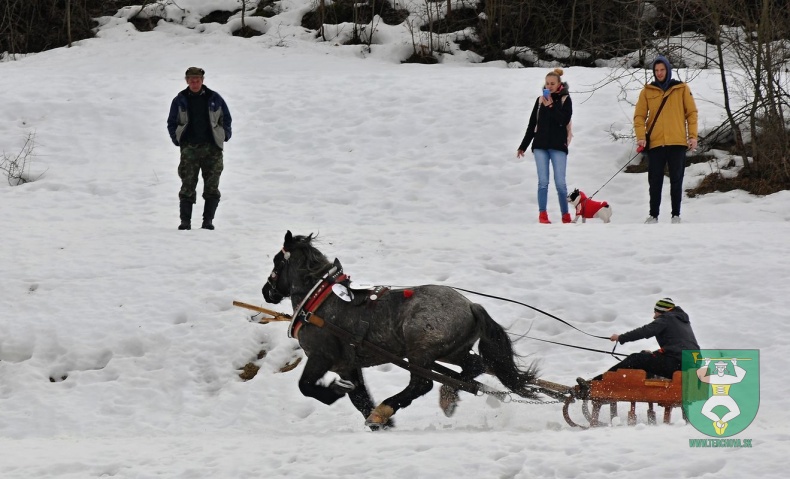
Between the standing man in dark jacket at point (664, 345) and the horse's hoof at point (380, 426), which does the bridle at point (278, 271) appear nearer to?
the horse's hoof at point (380, 426)

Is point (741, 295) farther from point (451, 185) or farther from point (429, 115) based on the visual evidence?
point (429, 115)

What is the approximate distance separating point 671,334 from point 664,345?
0.09 m

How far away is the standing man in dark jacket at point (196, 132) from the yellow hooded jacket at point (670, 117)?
486 cm

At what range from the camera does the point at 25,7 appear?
66.9 feet

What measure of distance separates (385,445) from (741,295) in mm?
4368

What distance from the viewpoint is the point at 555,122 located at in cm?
1085

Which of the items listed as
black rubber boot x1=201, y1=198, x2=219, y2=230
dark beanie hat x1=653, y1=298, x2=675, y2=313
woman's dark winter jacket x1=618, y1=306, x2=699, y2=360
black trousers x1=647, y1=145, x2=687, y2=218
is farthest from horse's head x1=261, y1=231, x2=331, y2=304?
black trousers x1=647, y1=145, x2=687, y2=218

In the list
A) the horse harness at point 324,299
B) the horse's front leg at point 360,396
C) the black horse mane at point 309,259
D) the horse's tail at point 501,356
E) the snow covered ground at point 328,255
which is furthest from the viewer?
the black horse mane at point 309,259

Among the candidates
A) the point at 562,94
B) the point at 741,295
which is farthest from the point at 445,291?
the point at 562,94

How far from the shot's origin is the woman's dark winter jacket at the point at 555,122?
10.8 metres

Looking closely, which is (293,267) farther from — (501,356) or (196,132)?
(196,132)

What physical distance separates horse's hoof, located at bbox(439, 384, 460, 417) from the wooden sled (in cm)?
91

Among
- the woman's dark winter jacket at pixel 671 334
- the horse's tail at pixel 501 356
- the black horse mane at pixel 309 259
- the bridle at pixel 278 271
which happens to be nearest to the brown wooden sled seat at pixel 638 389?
the woman's dark winter jacket at pixel 671 334

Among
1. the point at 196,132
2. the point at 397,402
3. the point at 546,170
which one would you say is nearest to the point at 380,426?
the point at 397,402
